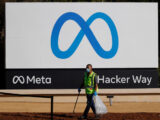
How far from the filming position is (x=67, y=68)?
57.3ft

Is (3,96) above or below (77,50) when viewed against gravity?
below

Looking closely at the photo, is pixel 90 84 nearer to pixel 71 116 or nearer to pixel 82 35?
pixel 71 116

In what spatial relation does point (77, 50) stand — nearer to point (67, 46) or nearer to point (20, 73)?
point (67, 46)

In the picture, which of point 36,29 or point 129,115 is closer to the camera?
point 129,115

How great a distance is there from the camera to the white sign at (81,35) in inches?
685

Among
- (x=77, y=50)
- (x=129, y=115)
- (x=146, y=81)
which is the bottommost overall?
(x=129, y=115)

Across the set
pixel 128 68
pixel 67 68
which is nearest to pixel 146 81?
pixel 128 68

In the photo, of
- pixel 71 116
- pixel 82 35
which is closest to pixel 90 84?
pixel 71 116

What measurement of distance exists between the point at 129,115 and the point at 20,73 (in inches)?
190

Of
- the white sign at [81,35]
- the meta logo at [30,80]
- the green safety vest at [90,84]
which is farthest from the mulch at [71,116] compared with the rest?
the white sign at [81,35]

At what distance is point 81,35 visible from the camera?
17.5m

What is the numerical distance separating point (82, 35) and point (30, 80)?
2.87m

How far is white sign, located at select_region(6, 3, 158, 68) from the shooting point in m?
17.4

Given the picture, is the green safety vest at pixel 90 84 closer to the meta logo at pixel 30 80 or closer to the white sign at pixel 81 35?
the white sign at pixel 81 35
